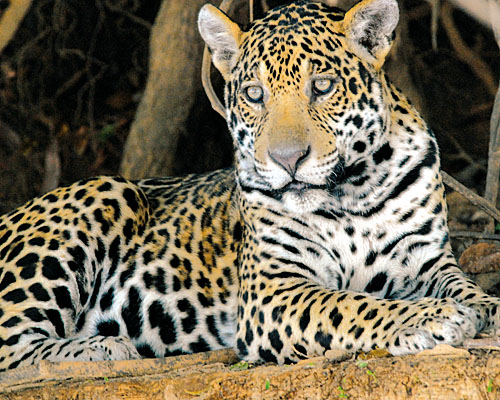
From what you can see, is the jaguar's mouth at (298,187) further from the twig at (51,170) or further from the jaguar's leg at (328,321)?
the twig at (51,170)

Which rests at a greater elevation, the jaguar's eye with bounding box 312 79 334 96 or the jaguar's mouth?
the jaguar's eye with bounding box 312 79 334 96

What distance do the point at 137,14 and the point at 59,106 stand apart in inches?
57.1

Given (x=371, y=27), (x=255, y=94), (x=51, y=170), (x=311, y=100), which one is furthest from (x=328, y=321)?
(x=51, y=170)

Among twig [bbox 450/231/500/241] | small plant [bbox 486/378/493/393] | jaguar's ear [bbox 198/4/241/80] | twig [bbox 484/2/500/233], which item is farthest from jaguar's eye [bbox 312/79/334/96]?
twig [bbox 450/231/500/241]

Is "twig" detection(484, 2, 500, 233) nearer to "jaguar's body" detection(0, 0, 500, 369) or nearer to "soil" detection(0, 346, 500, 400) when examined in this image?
"jaguar's body" detection(0, 0, 500, 369)

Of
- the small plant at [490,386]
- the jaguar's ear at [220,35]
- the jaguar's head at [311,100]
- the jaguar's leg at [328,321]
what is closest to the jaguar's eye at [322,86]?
the jaguar's head at [311,100]

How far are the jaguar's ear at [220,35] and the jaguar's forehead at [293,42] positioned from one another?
97 millimetres

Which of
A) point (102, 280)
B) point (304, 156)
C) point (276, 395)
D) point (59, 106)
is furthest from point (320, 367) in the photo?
point (59, 106)

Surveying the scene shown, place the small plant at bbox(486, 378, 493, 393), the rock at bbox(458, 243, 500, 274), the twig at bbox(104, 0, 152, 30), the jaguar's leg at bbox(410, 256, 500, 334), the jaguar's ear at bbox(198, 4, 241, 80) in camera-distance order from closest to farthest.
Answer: the small plant at bbox(486, 378, 493, 393)
the jaguar's leg at bbox(410, 256, 500, 334)
the jaguar's ear at bbox(198, 4, 241, 80)
the rock at bbox(458, 243, 500, 274)
the twig at bbox(104, 0, 152, 30)

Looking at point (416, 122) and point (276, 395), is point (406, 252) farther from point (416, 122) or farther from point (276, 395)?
point (276, 395)

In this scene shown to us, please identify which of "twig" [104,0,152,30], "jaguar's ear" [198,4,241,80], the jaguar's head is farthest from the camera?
"twig" [104,0,152,30]

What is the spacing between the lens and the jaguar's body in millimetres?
4613

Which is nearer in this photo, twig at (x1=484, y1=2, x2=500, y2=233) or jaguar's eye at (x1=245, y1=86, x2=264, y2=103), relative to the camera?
jaguar's eye at (x1=245, y1=86, x2=264, y2=103)

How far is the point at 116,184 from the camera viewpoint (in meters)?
5.96
